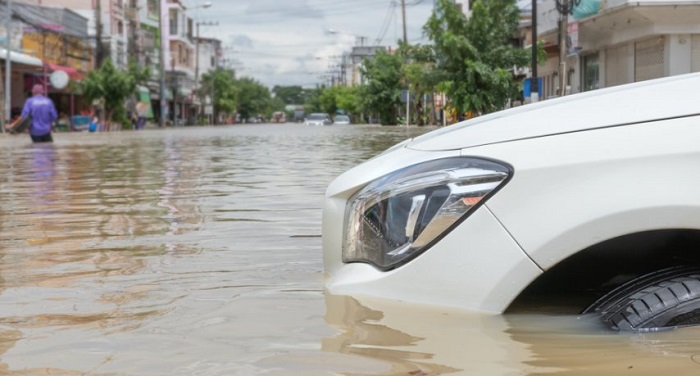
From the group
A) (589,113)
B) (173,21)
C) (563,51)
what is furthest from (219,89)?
(589,113)

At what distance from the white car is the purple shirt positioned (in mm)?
23368

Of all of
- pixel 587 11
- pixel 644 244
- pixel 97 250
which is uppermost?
pixel 587 11

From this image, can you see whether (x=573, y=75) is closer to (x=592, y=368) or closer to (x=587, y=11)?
(x=587, y=11)

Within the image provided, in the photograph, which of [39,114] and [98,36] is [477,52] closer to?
[39,114]

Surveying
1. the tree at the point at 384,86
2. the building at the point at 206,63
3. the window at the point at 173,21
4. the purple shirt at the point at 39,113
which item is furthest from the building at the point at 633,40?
the building at the point at 206,63

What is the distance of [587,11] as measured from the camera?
33219mm

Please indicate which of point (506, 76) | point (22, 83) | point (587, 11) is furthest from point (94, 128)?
point (587, 11)

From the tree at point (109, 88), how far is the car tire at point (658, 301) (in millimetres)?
51076

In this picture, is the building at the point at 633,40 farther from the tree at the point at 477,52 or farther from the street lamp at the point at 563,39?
the tree at the point at 477,52

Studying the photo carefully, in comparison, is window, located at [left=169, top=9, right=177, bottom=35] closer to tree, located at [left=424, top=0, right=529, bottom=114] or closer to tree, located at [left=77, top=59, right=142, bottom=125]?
tree, located at [left=77, top=59, right=142, bottom=125]

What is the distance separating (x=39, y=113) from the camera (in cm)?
2544

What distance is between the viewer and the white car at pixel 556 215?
2834 millimetres

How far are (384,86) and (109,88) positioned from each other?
24911mm

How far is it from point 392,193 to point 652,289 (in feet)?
2.70
